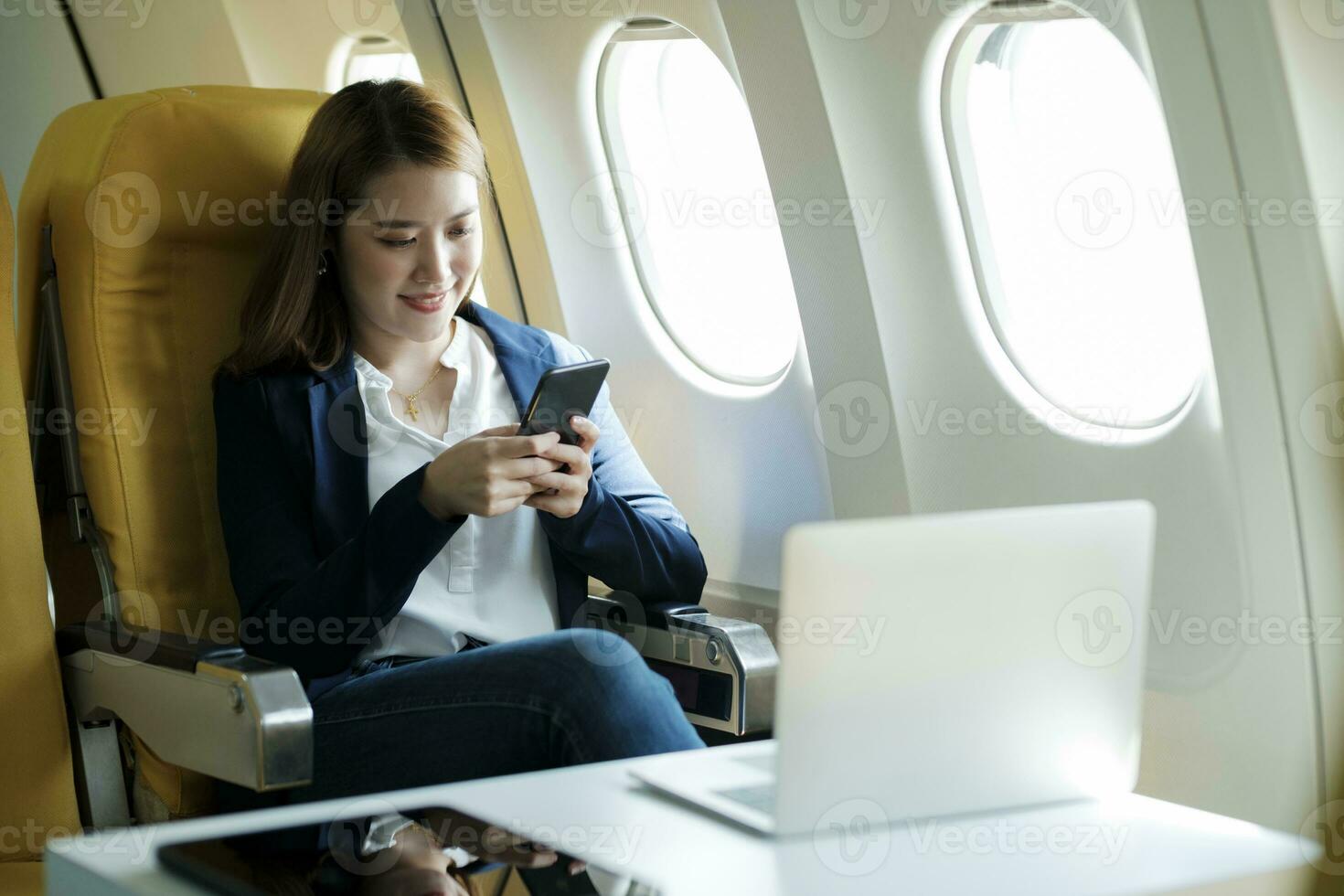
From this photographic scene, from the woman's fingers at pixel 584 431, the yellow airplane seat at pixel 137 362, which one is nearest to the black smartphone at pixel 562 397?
the woman's fingers at pixel 584 431

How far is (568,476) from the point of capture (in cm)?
209

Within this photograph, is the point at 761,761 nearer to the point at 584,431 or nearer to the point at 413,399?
the point at 584,431

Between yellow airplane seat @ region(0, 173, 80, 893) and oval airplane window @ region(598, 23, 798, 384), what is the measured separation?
1668 millimetres

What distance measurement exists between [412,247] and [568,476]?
0.46m

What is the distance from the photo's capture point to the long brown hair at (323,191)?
222cm

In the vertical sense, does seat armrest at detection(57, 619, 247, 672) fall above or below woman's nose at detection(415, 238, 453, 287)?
below

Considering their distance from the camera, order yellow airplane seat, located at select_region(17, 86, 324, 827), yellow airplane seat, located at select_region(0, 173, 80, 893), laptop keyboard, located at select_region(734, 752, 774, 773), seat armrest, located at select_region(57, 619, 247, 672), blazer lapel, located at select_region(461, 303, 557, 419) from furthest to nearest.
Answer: blazer lapel, located at select_region(461, 303, 557, 419), yellow airplane seat, located at select_region(17, 86, 324, 827), yellow airplane seat, located at select_region(0, 173, 80, 893), seat armrest, located at select_region(57, 619, 247, 672), laptop keyboard, located at select_region(734, 752, 774, 773)

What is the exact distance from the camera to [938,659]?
131 centimetres

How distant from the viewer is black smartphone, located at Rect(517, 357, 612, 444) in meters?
2.00

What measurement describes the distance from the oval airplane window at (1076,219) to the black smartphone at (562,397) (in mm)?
988

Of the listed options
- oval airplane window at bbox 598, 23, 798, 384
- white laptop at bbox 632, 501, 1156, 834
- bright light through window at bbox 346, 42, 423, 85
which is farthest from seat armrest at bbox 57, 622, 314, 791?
bright light through window at bbox 346, 42, 423, 85

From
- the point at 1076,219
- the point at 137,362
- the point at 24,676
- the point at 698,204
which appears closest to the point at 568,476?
the point at 137,362

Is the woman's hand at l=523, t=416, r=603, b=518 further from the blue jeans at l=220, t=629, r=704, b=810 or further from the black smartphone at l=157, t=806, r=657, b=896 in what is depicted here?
the black smartphone at l=157, t=806, r=657, b=896

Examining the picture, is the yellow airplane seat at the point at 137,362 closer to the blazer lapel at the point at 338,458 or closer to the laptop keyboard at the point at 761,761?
the blazer lapel at the point at 338,458
